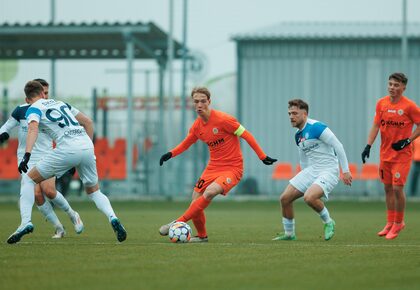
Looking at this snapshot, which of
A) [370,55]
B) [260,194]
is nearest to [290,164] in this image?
[260,194]

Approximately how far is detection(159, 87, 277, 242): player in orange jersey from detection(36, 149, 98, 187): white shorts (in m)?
1.10

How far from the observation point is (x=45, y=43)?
3369 centimetres

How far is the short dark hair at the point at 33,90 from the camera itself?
13.8m

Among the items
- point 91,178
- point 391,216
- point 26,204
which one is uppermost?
point 91,178

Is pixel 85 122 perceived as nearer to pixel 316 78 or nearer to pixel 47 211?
pixel 47 211

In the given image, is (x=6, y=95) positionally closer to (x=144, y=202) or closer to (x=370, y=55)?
(x=144, y=202)

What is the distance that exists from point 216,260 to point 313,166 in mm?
3795

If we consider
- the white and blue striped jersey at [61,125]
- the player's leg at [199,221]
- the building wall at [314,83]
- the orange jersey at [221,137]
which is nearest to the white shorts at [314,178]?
the orange jersey at [221,137]

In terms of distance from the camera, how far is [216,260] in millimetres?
11594

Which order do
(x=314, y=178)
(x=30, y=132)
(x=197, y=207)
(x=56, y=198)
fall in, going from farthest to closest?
(x=56, y=198) → (x=314, y=178) → (x=197, y=207) → (x=30, y=132)

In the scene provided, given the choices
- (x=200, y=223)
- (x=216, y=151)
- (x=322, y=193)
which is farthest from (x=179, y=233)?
(x=322, y=193)

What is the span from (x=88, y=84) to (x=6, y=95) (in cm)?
769

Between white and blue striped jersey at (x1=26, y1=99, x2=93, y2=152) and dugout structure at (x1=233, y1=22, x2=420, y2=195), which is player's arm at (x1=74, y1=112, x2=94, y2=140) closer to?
white and blue striped jersey at (x1=26, y1=99, x2=93, y2=152)

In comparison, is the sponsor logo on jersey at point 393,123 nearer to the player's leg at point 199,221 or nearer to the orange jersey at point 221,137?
the orange jersey at point 221,137
